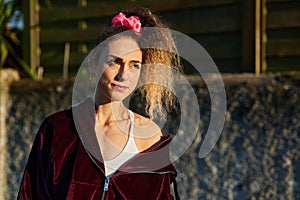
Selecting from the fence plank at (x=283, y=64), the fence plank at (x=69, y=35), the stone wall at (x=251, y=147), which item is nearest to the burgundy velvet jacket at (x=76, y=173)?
the stone wall at (x=251, y=147)

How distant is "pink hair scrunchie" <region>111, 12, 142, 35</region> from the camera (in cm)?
258

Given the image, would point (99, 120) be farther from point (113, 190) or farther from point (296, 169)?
point (296, 169)

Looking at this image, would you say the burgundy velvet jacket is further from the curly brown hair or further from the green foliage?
the green foliage

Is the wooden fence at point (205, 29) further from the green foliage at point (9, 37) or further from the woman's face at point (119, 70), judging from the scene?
the woman's face at point (119, 70)

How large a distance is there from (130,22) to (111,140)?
1.48 feet

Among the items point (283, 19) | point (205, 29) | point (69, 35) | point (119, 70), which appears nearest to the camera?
point (119, 70)

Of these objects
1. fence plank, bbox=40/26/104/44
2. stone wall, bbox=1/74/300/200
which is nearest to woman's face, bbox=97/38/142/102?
stone wall, bbox=1/74/300/200

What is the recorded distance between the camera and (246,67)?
4117 millimetres

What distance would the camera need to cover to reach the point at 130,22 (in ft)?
8.46

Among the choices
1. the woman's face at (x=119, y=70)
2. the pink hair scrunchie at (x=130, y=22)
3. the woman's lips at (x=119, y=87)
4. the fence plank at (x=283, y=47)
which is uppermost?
the fence plank at (x=283, y=47)

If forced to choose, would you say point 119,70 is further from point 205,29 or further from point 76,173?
point 205,29

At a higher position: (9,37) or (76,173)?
(9,37)

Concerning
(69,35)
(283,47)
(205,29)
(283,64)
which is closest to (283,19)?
(283,47)

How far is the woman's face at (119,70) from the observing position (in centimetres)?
240
